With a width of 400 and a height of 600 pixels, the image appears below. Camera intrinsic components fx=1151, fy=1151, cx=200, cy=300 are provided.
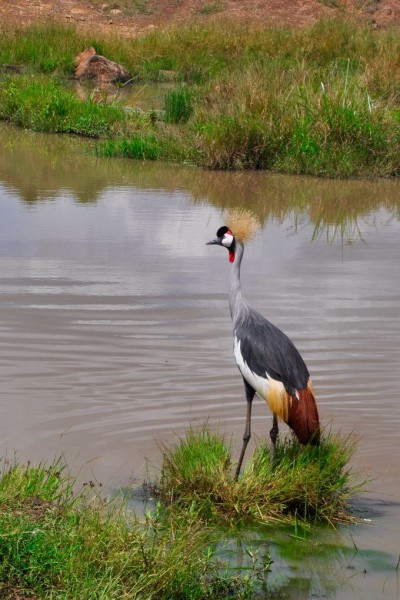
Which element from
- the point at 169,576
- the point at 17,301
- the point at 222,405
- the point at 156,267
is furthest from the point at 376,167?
the point at 169,576

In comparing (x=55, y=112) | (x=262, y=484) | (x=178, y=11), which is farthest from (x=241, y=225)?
(x=178, y=11)

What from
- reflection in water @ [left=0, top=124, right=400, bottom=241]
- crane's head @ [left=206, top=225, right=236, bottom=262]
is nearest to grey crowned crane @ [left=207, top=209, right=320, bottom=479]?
crane's head @ [left=206, top=225, right=236, bottom=262]

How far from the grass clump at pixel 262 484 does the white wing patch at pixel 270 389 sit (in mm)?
254

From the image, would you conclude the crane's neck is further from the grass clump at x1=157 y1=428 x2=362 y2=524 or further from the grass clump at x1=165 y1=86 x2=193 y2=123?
the grass clump at x1=165 y1=86 x2=193 y2=123

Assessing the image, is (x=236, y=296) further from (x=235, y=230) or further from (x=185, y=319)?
(x=185, y=319)

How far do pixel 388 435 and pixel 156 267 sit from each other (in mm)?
4266

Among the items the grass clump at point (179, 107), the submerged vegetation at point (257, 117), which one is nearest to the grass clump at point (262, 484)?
the submerged vegetation at point (257, 117)

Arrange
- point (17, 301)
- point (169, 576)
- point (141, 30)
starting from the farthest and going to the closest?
1. point (141, 30)
2. point (17, 301)
3. point (169, 576)

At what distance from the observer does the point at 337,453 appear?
18.5 feet

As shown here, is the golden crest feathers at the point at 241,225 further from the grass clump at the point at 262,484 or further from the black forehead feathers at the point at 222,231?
the grass clump at the point at 262,484

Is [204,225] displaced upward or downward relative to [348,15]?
downward

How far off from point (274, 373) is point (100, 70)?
773 inches

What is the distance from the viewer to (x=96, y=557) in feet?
14.5

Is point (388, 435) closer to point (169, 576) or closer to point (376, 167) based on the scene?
point (169, 576)
